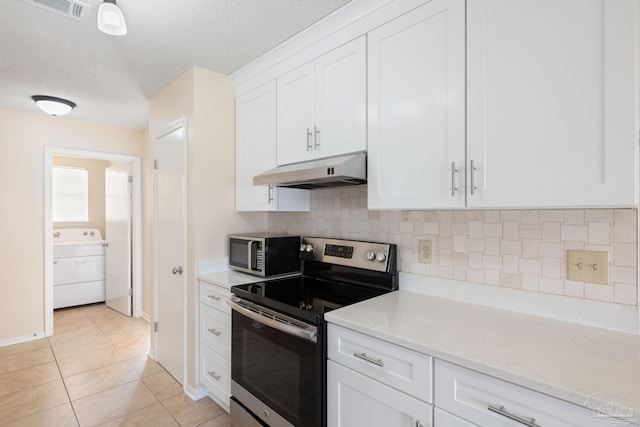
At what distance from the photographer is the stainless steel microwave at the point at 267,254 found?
2123mm

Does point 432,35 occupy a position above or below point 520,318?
above

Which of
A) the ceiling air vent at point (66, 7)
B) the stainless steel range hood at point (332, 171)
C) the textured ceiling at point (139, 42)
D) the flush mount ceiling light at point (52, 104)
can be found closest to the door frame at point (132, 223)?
the flush mount ceiling light at point (52, 104)

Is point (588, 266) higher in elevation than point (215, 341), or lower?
higher

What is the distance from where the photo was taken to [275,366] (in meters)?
1.59

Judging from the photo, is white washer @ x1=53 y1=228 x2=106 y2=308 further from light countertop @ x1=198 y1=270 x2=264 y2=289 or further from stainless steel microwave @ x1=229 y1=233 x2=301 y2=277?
stainless steel microwave @ x1=229 y1=233 x2=301 y2=277

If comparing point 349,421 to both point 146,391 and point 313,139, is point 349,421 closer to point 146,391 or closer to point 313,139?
point 313,139

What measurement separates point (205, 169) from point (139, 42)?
33.1 inches

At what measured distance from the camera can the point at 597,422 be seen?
756 millimetres

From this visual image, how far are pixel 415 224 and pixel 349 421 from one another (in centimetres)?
97

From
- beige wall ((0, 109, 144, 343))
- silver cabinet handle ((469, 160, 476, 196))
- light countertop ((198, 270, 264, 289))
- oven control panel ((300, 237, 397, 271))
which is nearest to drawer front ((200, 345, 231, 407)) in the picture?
light countertop ((198, 270, 264, 289))

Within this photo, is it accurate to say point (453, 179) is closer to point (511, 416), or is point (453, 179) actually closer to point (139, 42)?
point (511, 416)

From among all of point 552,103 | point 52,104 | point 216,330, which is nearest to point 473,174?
point 552,103

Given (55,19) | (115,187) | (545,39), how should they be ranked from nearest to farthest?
(545,39)
(55,19)
(115,187)

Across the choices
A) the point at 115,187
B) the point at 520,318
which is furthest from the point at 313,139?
the point at 115,187
